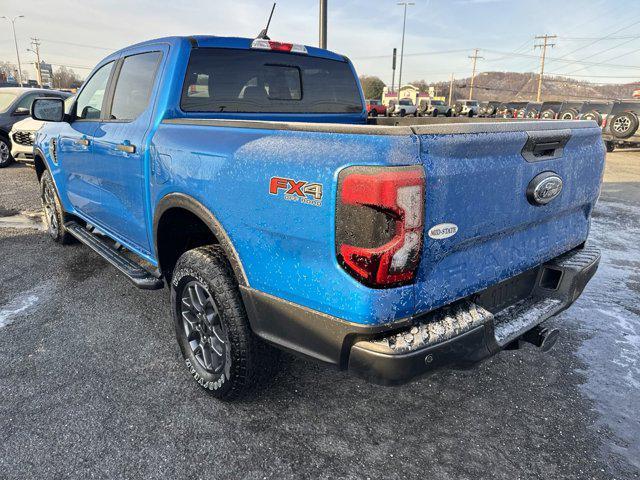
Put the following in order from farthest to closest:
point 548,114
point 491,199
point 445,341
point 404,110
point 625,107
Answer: point 548,114
point 625,107
point 404,110
point 491,199
point 445,341

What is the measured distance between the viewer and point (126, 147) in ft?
A: 9.87

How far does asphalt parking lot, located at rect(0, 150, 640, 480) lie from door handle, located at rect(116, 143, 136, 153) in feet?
4.23

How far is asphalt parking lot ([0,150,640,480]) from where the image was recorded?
2.15 metres

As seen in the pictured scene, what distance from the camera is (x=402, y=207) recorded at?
64.5 inches

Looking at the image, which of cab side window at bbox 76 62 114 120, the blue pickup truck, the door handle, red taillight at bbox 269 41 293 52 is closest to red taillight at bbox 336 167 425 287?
the blue pickup truck

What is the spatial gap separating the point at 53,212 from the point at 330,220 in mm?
4579

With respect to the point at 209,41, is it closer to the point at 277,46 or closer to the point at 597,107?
the point at 277,46

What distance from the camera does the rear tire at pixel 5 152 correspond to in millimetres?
10719

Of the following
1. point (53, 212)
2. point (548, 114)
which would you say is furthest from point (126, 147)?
point (548, 114)

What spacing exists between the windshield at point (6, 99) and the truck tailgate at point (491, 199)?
39.7 feet

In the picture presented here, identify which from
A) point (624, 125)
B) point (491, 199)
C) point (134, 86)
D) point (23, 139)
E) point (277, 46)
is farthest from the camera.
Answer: point (624, 125)

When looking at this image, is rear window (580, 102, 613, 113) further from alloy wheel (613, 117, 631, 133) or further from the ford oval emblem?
the ford oval emblem

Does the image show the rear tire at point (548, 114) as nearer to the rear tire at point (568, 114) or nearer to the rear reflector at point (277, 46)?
the rear tire at point (568, 114)

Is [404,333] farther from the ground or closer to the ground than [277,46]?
closer to the ground
